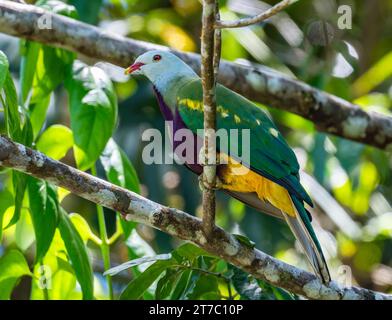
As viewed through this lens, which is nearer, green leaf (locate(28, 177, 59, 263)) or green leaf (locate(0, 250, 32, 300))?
green leaf (locate(28, 177, 59, 263))

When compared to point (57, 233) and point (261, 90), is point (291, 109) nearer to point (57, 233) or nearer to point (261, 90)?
point (261, 90)

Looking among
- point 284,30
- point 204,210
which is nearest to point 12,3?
point 204,210

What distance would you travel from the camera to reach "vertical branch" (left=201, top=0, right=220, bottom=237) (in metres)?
2.82

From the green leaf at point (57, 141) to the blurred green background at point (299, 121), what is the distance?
165 centimetres

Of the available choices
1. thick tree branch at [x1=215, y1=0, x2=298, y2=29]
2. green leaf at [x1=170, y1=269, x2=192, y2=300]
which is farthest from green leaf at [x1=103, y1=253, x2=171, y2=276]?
thick tree branch at [x1=215, y1=0, x2=298, y2=29]

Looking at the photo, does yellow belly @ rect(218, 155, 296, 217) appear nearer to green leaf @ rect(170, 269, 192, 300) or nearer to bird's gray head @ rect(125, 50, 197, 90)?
green leaf @ rect(170, 269, 192, 300)

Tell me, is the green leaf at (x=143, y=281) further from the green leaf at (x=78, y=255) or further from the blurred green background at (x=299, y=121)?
the blurred green background at (x=299, y=121)

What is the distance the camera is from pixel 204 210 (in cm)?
326

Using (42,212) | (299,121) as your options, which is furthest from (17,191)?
(299,121)

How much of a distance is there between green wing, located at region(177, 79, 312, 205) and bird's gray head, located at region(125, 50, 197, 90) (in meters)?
0.22

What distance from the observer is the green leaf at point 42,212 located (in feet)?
11.3

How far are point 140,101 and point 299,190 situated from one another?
10.1 ft

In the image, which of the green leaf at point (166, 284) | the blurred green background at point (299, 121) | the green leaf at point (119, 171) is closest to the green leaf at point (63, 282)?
the green leaf at point (119, 171)
